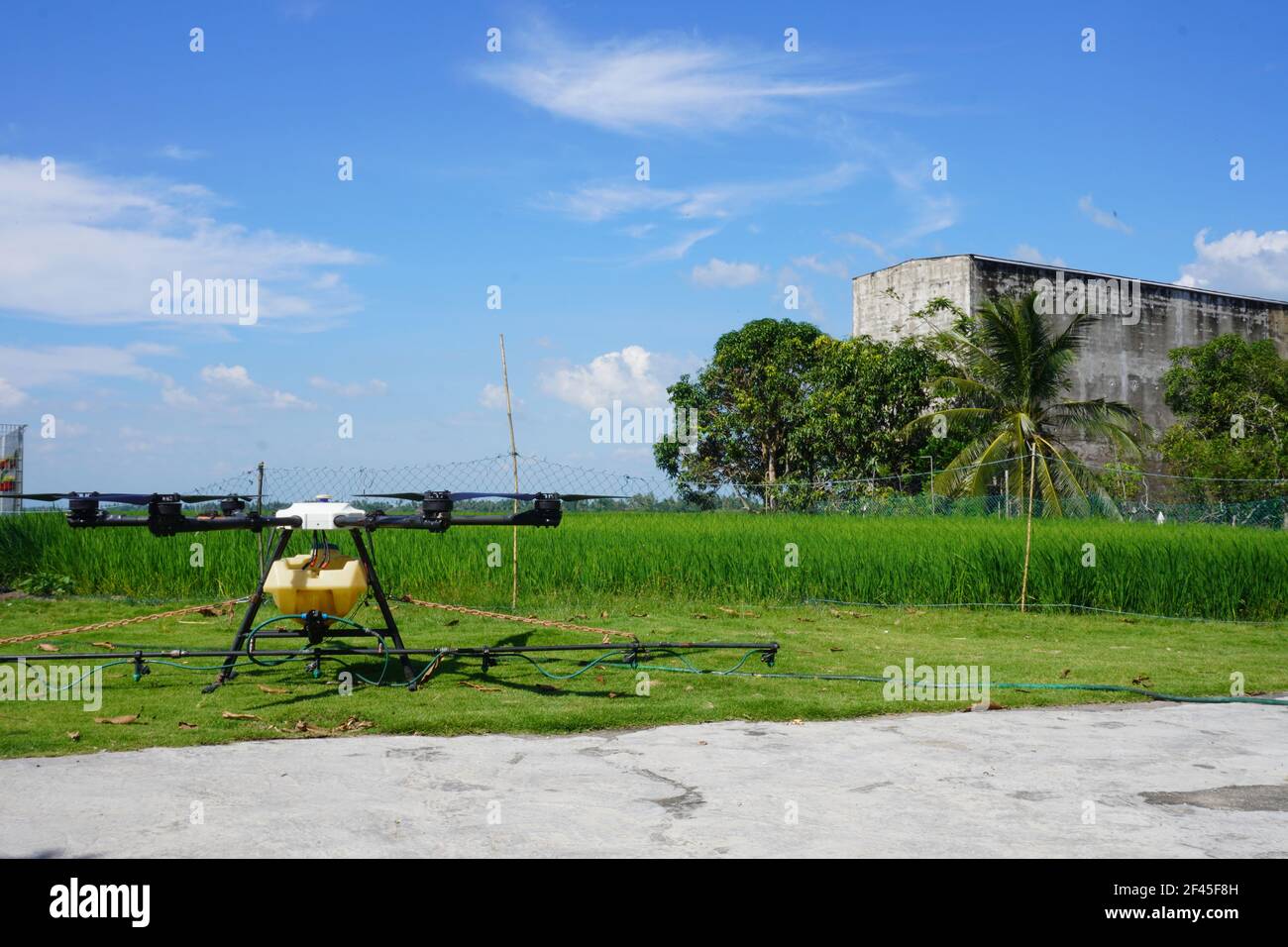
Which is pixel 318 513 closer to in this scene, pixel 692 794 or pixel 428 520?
pixel 428 520

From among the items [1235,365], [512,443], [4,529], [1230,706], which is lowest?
[1230,706]

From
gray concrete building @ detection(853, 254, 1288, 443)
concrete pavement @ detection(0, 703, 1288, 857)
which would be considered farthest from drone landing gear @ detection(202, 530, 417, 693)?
gray concrete building @ detection(853, 254, 1288, 443)

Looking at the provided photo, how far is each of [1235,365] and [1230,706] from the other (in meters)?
31.0

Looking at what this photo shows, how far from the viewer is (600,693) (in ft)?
26.5

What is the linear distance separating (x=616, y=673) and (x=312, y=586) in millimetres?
2530

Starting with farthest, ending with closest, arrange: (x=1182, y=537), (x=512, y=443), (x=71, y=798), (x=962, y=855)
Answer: (x=1182, y=537) → (x=512, y=443) → (x=71, y=798) → (x=962, y=855)

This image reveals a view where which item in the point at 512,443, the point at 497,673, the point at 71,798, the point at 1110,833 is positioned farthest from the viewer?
the point at 512,443

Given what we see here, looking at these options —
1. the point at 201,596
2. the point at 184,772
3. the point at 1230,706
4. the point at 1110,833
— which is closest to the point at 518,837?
the point at 184,772

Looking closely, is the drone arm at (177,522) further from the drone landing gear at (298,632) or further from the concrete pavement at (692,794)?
the concrete pavement at (692,794)

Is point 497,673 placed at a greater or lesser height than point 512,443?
lesser

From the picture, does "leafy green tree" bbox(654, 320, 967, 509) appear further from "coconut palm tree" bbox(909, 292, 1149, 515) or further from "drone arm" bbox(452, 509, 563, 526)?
"drone arm" bbox(452, 509, 563, 526)

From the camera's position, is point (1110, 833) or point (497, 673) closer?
point (1110, 833)

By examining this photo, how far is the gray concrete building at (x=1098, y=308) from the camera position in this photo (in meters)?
34.0
